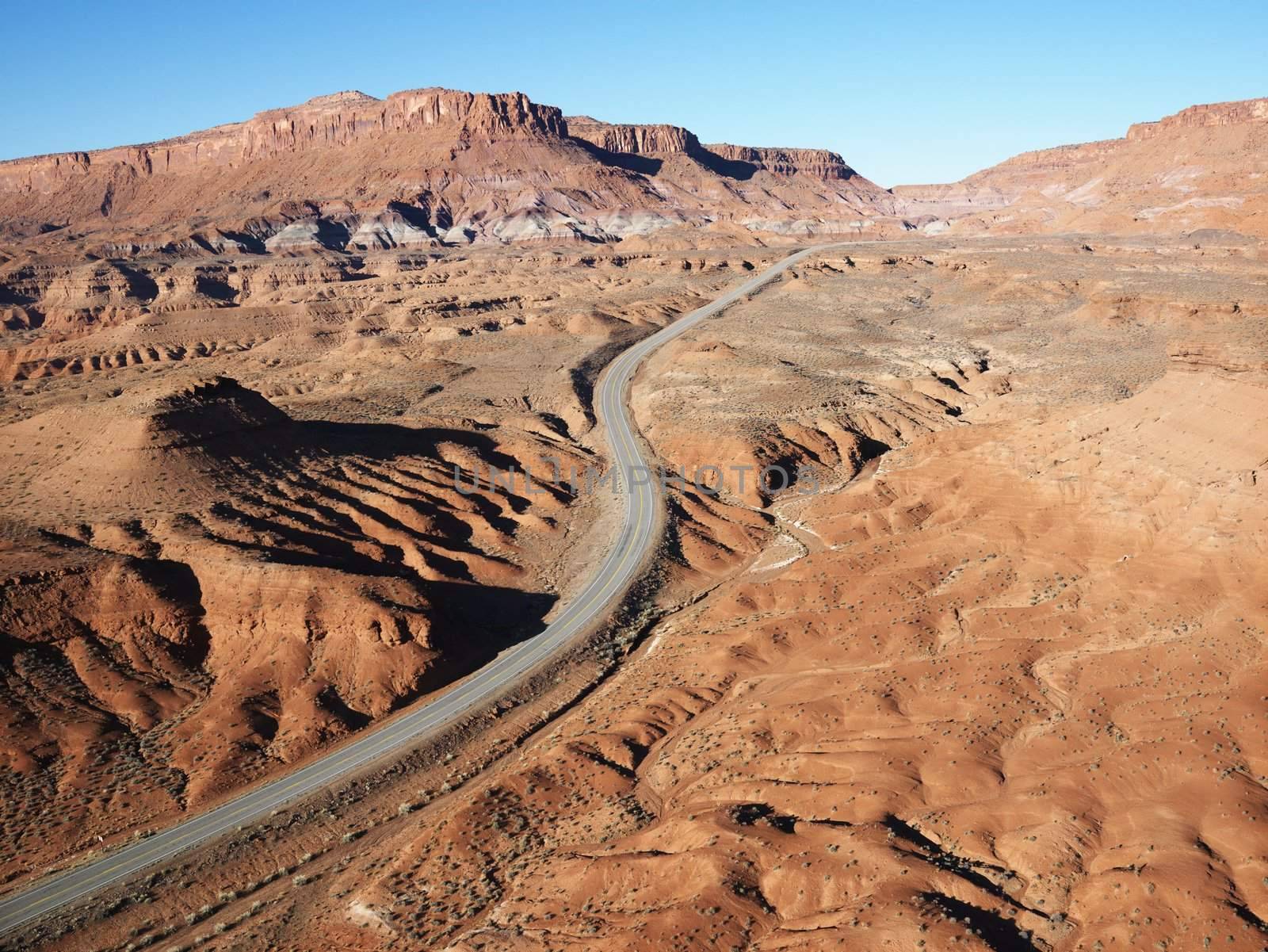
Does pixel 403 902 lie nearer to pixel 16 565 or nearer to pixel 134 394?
pixel 16 565

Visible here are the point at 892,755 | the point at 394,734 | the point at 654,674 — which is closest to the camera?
the point at 892,755

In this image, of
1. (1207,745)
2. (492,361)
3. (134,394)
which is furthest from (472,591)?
(492,361)

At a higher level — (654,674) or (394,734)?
(654,674)

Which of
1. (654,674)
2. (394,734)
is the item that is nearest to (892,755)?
(654,674)

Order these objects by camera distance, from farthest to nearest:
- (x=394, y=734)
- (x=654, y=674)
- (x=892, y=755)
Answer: (x=654, y=674), (x=394, y=734), (x=892, y=755)

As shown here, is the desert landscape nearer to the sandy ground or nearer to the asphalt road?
the sandy ground

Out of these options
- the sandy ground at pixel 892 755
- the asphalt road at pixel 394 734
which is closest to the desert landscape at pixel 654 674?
the sandy ground at pixel 892 755

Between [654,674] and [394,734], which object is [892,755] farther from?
[394,734]

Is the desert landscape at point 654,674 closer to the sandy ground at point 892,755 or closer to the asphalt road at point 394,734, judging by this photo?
the sandy ground at point 892,755
